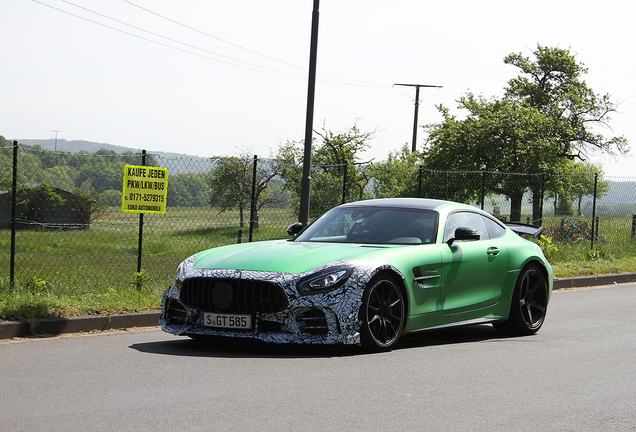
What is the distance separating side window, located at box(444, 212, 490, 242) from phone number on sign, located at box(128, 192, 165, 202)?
4.34 metres

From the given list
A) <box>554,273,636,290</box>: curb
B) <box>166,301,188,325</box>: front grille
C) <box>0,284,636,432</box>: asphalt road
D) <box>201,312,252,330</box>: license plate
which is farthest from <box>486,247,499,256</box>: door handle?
<box>554,273,636,290</box>: curb

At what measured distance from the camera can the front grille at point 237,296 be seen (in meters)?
6.25

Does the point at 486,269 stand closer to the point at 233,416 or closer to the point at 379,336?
the point at 379,336

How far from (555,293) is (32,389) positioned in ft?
32.8

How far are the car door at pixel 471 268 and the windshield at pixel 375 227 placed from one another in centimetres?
25

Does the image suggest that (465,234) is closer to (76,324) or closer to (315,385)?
(315,385)

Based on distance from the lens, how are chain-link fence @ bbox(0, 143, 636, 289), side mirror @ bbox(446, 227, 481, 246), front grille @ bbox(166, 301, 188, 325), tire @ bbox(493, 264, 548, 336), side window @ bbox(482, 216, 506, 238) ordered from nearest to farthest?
front grille @ bbox(166, 301, 188, 325)
side mirror @ bbox(446, 227, 481, 246)
tire @ bbox(493, 264, 548, 336)
side window @ bbox(482, 216, 506, 238)
chain-link fence @ bbox(0, 143, 636, 289)

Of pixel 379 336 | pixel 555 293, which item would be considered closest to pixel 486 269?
pixel 379 336

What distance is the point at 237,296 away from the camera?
6336 mm

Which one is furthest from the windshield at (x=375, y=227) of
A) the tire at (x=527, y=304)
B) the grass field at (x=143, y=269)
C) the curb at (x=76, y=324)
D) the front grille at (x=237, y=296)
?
the grass field at (x=143, y=269)

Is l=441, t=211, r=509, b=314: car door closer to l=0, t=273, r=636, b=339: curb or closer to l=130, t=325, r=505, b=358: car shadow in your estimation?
l=130, t=325, r=505, b=358: car shadow

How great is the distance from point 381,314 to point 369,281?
0.40 meters

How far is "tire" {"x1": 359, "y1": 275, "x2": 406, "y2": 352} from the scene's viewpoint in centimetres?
643

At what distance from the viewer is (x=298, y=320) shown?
6.25 meters
